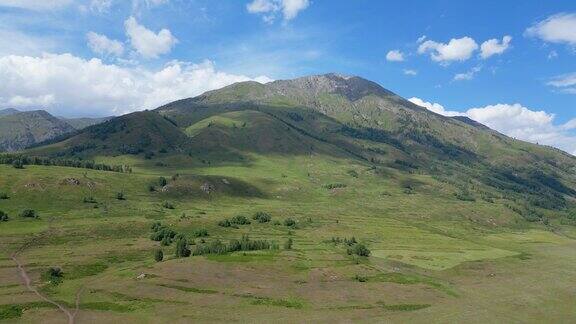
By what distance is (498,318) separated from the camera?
108625mm

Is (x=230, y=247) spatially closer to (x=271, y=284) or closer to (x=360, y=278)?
(x=271, y=284)

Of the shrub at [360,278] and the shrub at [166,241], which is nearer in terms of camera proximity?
the shrub at [360,278]

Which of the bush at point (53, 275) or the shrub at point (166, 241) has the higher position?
the shrub at point (166, 241)

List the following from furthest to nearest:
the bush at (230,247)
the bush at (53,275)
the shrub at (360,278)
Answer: the bush at (230,247), the shrub at (360,278), the bush at (53,275)

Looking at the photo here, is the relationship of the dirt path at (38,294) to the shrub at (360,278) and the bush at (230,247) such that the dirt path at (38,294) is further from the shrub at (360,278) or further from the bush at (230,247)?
the shrub at (360,278)

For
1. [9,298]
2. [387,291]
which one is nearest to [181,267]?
[9,298]

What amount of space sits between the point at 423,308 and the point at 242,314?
44085 mm

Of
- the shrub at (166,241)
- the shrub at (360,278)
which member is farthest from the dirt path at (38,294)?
the shrub at (360,278)

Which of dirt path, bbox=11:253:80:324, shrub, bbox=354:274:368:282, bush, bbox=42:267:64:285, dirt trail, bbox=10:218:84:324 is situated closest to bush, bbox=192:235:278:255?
bush, bbox=42:267:64:285

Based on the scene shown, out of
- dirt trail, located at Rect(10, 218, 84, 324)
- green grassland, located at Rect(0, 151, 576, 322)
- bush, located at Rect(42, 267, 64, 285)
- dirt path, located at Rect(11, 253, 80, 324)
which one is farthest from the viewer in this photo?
Result: bush, located at Rect(42, 267, 64, 285)

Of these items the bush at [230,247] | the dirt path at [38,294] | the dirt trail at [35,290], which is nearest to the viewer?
the dirt path at [38,294]

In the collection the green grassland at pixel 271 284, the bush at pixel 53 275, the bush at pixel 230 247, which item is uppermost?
→ the bush at pixel 230 247

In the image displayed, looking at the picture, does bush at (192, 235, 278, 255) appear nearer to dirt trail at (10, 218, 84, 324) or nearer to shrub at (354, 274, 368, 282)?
shrub at (354, 274, 368, 282)

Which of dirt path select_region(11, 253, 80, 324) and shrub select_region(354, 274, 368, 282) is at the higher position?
shrub select_region(354, 274, 368, 282)
